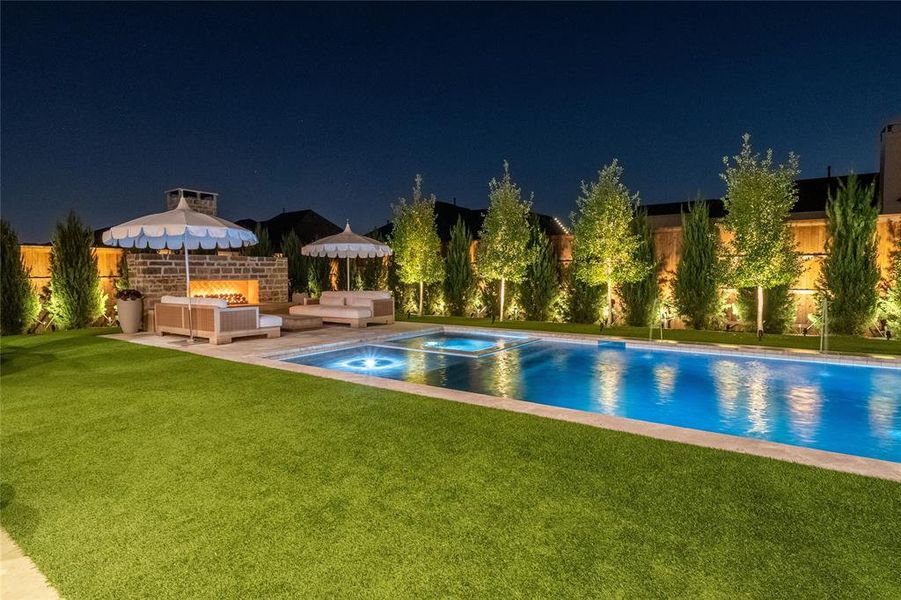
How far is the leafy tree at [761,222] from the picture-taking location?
11781mm

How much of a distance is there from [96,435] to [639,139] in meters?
25.1

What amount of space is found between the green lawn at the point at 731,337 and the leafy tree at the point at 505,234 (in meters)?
1.62

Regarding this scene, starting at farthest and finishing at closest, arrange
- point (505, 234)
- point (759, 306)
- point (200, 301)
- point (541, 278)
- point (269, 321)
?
1. point (541, 278)
2. point (505, 234)
3. point (759, 306)
4. point (269, 321)
5. point (200, 301)

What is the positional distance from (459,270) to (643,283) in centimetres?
603

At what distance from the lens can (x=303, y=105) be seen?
20750 millimetres

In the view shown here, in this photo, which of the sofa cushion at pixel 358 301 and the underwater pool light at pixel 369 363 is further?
the sofa cushion at pixel 358 301

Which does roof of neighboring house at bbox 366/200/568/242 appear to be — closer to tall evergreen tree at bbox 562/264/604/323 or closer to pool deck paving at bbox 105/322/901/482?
tall evergreen tree at bbox 562/264/604/323

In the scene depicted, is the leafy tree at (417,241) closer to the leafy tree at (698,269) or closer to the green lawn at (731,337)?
the green lawn at (731,337)

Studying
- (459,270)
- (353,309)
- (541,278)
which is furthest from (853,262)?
(353,309)

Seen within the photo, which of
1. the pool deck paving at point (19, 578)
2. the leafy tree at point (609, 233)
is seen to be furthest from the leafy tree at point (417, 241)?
the pool deck paving at point (19, 578)

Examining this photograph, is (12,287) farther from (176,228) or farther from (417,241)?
(417,241)

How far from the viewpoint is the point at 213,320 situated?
10234 mm

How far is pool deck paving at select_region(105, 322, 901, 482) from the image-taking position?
406 cm

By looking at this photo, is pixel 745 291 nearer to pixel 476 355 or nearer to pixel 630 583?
pixel 476 355
